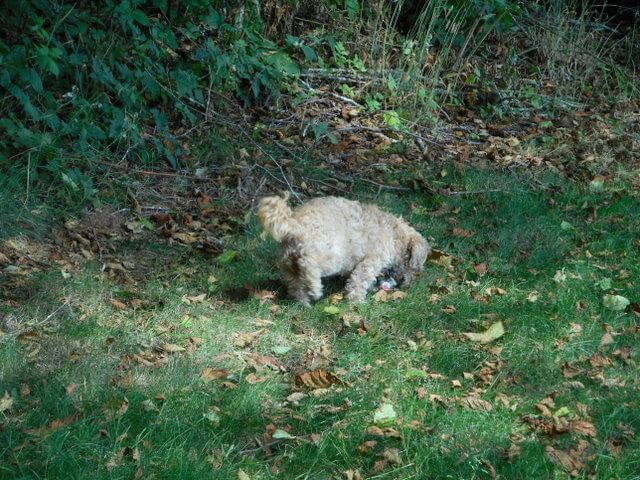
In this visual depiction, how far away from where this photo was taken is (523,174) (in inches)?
364

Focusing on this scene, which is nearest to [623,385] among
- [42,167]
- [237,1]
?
[42,167]

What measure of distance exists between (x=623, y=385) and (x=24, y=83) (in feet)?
17.9

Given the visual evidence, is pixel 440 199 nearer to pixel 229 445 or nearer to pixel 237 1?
pixel 237 1

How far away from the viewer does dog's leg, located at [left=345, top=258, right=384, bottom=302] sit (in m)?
6.52

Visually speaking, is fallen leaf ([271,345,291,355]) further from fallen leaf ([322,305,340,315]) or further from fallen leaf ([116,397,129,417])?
fallen leaf ([116,397,129,417])

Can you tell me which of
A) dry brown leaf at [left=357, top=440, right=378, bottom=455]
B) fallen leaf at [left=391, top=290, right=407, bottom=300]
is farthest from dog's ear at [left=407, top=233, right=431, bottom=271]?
dry brown leaf at [left=357, top=440, right=378, bottom=455]

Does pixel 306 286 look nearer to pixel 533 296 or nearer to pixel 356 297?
pixel 356 297

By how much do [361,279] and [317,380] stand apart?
1510mm

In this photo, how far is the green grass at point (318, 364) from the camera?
14.3 feet

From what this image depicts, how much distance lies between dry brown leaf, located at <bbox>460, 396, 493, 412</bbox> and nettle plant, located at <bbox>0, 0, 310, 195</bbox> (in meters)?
4.00

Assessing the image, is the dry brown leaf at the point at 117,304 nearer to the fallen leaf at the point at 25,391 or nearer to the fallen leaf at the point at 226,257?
the fallen leaf at the point at 226,257

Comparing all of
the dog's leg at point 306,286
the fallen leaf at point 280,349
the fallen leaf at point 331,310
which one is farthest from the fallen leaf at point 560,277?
the fallen leaf at point 280,349

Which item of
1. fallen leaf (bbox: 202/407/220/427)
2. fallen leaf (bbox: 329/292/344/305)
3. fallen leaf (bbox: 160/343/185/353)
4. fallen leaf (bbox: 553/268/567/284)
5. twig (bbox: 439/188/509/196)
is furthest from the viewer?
twig (bbox: 439/188/509/196)

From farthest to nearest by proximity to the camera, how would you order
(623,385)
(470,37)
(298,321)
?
(470,37) → (298,321) → (623,385)
